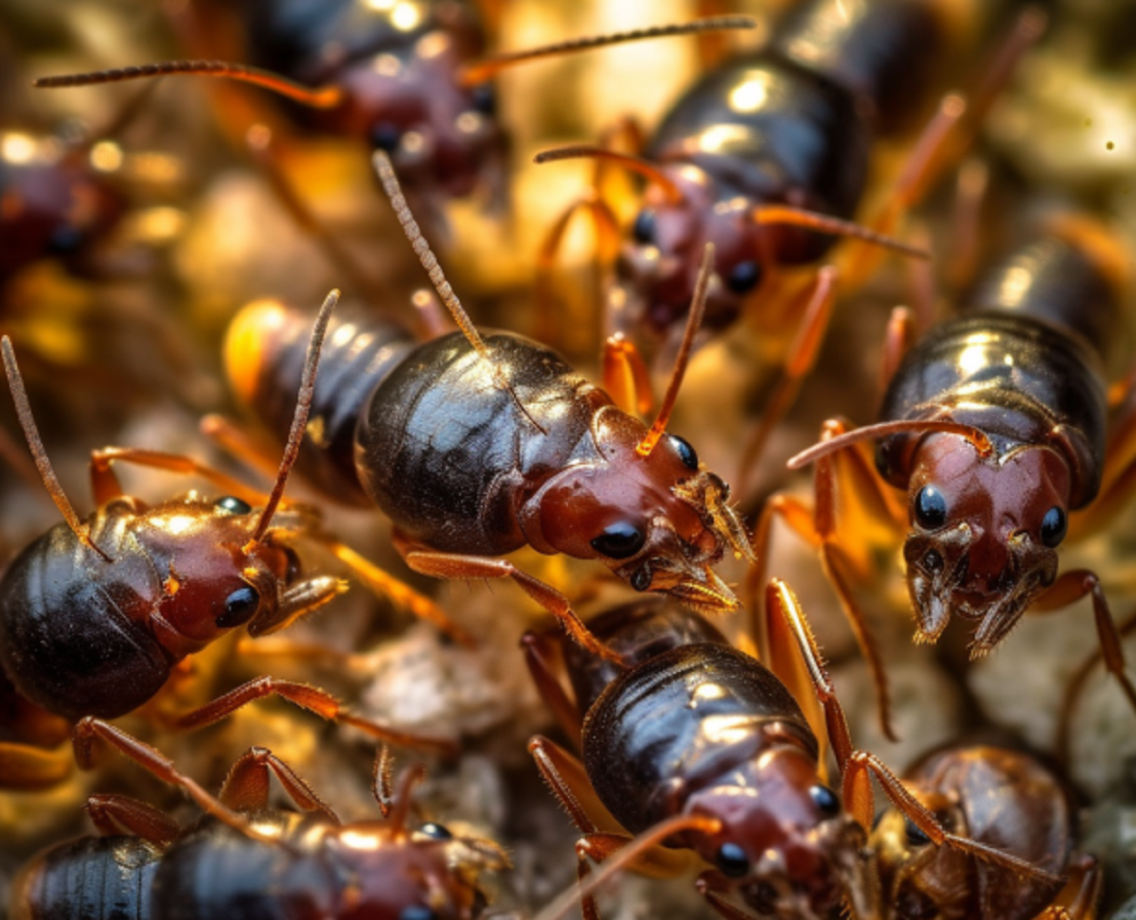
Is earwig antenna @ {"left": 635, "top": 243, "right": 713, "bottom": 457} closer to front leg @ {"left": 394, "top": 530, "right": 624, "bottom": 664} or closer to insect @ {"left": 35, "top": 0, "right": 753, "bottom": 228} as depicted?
front leg @ {"left": 394, "top": 530, "right": 624, "bottom": 664}

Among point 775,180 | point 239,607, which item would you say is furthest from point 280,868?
point 775,180

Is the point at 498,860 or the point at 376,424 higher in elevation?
the point at 376,424

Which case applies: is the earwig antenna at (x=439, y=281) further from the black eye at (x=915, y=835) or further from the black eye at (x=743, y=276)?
the black eye at (x=915, y=835)

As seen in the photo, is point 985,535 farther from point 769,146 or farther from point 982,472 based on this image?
point 769,146

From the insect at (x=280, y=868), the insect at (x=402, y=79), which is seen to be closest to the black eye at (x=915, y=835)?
the insect at (x=280, y=868)

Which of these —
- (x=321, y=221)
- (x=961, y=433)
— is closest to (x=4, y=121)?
(x=321, y=221)

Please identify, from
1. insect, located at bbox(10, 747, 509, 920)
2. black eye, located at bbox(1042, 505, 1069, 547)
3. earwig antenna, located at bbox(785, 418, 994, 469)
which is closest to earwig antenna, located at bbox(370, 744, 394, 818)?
insect, located at bbox(10, 747, 509, 920)

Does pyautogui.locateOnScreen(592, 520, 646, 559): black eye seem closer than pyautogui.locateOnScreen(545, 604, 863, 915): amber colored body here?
No

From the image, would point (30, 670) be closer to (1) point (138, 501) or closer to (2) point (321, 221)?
(1) point (138, 501)
